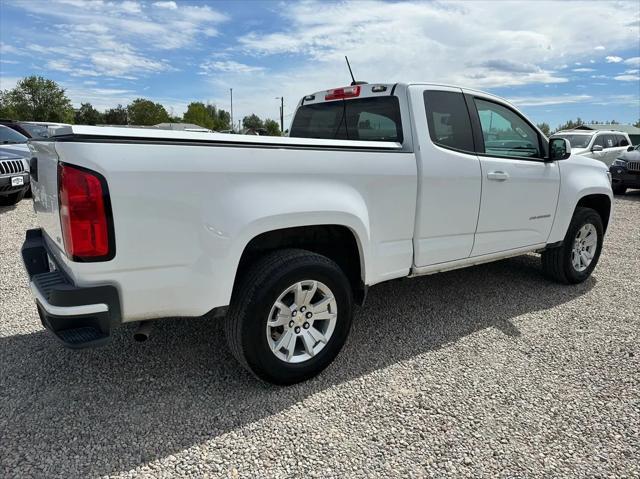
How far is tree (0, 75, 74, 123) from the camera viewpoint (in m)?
61.0

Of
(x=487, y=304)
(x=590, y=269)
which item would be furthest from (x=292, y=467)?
(x=590, y=269)

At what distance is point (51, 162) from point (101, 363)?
4.70 feet

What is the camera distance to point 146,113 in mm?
70250

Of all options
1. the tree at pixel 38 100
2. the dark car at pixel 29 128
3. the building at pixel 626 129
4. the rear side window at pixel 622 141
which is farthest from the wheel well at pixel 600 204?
the tree at pixel 38 100

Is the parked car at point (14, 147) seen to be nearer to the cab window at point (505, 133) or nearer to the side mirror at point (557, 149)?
the cab window at point (505, 133)

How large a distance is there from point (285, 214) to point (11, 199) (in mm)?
8247

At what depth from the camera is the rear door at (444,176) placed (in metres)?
3.37

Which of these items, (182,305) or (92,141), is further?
(182,305)

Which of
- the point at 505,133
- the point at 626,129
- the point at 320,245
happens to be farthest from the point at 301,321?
the point at 626,129

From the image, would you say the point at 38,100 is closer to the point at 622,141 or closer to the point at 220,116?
the point at 220,116

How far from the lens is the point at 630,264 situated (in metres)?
5.90

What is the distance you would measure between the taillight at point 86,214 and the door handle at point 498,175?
2.83 m

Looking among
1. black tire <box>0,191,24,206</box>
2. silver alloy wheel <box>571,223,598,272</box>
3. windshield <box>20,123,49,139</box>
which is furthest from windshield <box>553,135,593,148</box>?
windshield <box>20,123,49,139</box>

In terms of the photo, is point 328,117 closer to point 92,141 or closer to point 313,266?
point 313,266
